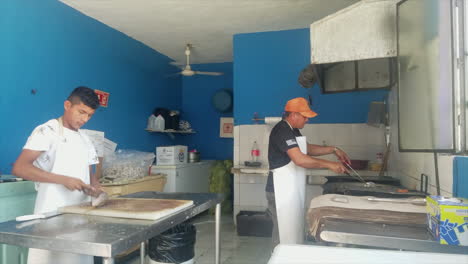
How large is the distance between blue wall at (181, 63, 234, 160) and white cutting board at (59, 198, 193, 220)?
4232 mm

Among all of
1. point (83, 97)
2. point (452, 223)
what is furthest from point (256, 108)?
point (452, 223)

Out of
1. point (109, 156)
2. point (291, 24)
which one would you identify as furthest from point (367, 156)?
point (109, 156)

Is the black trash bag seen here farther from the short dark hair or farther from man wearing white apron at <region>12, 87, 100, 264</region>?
the short dark hair

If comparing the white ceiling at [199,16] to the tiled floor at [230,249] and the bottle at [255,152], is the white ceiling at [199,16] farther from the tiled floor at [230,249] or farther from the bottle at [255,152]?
the tiled floor at [230,249]

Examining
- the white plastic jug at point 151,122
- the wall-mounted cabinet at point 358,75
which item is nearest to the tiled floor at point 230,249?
the white plastic jug at point 151,122

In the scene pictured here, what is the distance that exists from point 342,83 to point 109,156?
9.14 feet

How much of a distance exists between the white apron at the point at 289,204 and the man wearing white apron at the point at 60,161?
1446mm

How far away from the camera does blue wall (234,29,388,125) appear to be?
160 inches

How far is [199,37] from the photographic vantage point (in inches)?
181

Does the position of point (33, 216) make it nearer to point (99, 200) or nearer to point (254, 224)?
point (99, 200)

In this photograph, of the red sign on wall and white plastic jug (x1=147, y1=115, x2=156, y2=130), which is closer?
the red sign on wall

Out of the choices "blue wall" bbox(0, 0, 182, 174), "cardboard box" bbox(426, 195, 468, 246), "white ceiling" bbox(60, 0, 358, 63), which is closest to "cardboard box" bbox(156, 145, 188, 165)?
"blue wall" bbox(0, 0, 182, 174)

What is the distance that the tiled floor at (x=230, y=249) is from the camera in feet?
10.8

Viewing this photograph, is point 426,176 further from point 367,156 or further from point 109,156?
point 109,156
